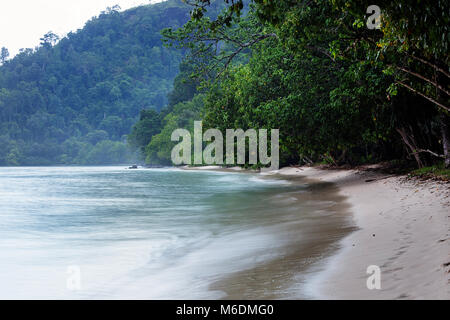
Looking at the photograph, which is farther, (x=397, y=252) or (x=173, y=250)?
(x=173, y=250)

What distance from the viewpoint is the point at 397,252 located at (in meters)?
7.67

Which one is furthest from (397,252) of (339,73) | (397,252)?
(339,73)

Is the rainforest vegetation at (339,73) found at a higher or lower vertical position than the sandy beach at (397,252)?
higher

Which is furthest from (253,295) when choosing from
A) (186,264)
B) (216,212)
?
(216,212)

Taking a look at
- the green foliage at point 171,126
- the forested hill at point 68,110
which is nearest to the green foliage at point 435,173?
the green foliage at point 171,126

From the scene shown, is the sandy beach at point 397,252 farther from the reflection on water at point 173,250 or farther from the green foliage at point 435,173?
the green foliage at point 435,173

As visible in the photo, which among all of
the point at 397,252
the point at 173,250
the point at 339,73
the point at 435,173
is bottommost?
the point at 173,250

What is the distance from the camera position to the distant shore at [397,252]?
5824 mm

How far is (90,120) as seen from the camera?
183250 millimetres

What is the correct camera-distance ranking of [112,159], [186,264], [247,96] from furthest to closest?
[112,159], [247,96], [186,264]

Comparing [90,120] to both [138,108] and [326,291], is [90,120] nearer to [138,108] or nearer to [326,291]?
[138,108]

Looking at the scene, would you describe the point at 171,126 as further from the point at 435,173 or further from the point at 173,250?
the point at 173,250

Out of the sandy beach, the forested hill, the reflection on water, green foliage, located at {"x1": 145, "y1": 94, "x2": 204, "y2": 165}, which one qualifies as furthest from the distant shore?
the forested hill
